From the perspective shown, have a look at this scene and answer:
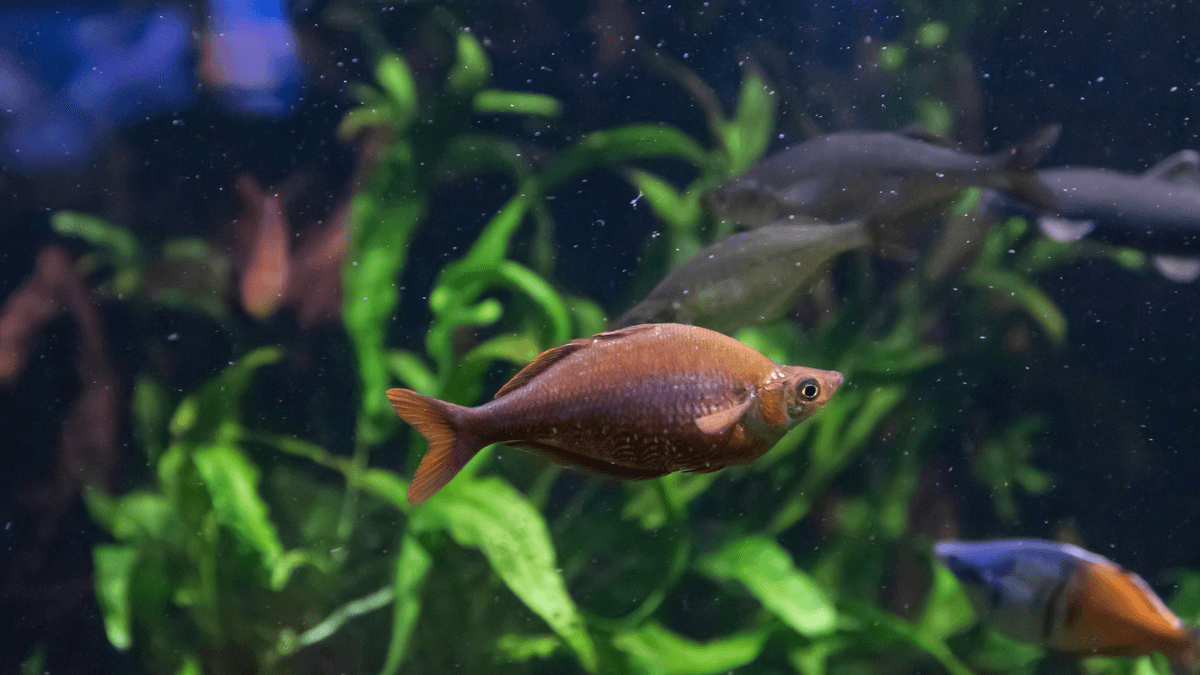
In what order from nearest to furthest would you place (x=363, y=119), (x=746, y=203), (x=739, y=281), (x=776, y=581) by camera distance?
1. (x=739, y=281)
2. (x=746, y=203)
3. (x=776, y=581)
4. (x=363, y=119)

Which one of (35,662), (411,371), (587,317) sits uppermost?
(587,317)

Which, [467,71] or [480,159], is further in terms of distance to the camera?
[480,159]

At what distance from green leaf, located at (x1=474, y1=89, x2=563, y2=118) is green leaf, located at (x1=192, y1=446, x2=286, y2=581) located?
3.68ft

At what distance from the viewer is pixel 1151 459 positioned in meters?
2.44

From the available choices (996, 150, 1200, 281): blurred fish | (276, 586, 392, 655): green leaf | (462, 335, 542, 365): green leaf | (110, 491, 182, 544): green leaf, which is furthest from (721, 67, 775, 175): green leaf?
(110, 491, 182, 544): green leaf

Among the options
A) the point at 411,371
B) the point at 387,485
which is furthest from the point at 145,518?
the point at 411,371

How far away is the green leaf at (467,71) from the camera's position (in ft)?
5.59

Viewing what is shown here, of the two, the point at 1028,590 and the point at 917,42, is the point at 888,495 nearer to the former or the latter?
the point at 1028,590

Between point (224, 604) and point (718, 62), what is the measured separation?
6.78 feet

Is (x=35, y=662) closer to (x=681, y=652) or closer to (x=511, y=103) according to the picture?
(x=681, y=652)

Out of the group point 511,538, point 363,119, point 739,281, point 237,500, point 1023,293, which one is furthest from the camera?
point 1023,293

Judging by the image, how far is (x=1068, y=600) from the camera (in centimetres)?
134

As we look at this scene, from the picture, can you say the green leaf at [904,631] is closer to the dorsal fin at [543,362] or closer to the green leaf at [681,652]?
the green leaf at [681,652]

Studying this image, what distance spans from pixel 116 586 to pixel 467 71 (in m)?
1.60
